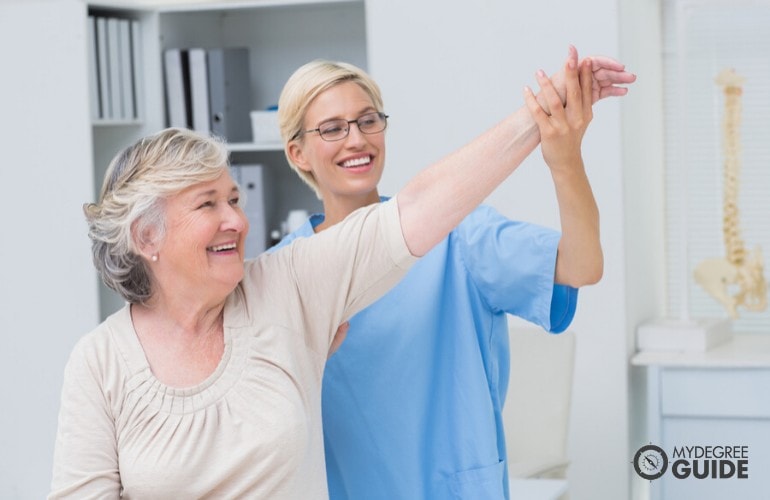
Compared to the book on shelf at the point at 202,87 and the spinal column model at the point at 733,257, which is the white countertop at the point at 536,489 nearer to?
the spinal column model at the point at 733,257

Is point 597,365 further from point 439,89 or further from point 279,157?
point 279,157

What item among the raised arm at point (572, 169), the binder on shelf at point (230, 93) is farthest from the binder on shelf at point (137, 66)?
the raised arm at point (572, 169)

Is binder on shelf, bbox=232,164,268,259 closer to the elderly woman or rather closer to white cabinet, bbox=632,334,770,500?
white cabinet, bbox=632,334,770,500

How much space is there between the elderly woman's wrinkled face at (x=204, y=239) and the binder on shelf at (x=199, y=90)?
246 cm

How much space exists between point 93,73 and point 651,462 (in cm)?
216

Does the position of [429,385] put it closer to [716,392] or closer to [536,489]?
[536,489]

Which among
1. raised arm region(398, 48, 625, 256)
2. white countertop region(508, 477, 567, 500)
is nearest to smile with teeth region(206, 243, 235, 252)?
raised arm region(398, 48, 625, 256)

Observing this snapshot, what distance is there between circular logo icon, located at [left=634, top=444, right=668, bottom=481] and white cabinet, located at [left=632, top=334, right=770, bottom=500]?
28 millimetres

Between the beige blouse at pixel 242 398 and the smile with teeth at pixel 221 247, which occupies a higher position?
the smile with teeth at pixel 221 247

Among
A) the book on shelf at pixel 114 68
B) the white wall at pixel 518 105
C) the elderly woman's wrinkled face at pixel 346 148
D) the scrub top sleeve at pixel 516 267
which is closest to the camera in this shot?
the scrub top sleeve at pixel 516 267

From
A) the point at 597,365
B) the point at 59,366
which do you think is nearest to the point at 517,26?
the point at 597,365

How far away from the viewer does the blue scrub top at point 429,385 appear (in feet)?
5.70

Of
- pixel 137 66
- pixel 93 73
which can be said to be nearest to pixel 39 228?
pixel 93 73

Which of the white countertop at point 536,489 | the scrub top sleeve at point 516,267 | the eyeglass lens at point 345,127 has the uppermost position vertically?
the eyeglass lens at point 345,127
